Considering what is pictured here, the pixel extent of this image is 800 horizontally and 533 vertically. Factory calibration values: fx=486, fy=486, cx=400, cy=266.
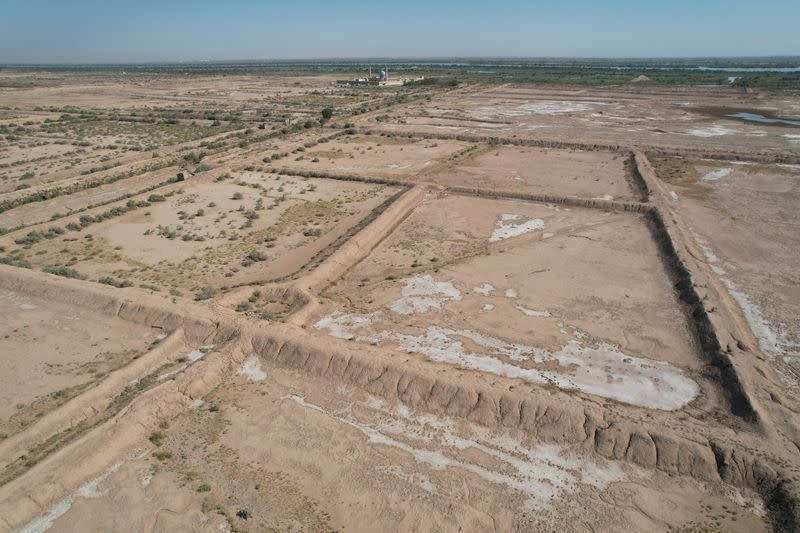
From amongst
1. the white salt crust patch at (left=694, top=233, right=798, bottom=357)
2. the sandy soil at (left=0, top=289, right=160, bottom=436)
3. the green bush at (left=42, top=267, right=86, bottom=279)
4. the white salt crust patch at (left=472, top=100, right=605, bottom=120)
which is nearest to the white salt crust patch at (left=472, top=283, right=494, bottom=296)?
the white salt crust patch at (left=694, top=233, right=798, bottom=357)

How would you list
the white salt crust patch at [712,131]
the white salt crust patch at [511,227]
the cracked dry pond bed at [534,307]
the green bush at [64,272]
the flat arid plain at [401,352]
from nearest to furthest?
the flat arid plain at [401,352] → the cracked dry pond bed at [534,307] → the green bush at [64,272] → the white salt crust patch at [511,227] → the white salt crust patch at [712,131]

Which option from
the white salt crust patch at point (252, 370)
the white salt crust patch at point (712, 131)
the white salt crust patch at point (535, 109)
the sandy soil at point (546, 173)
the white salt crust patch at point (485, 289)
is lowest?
the white salt crust patch at point (252, 370)

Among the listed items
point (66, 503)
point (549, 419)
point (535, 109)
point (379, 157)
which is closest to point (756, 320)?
point (549, 419)

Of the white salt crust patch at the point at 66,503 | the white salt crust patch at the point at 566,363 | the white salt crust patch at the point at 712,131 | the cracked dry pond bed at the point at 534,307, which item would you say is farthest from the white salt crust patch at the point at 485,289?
the white salt crust patch at the point at 712,131

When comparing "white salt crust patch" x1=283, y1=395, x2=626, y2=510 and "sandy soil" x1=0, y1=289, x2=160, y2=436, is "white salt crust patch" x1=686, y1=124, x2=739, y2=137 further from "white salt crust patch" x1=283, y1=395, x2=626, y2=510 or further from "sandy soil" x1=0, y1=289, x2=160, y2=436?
"sandy soil" x1=0, y1=289, x2=160, y2=436

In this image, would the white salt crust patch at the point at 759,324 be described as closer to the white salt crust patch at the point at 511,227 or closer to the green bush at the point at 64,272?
the white salt crust patch at the point at 511,227

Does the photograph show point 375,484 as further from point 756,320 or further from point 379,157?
point 379,157
